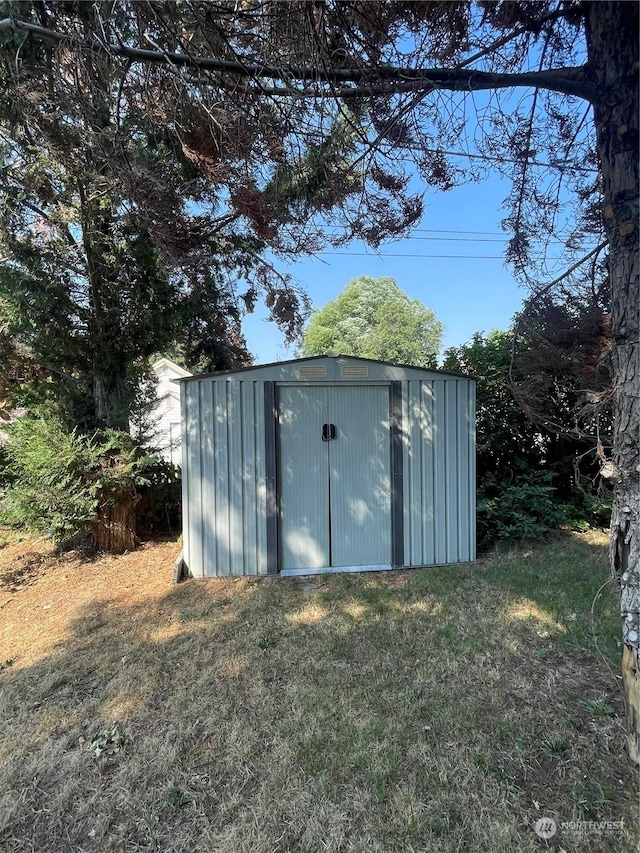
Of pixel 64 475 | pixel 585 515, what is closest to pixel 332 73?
pixel 64 475

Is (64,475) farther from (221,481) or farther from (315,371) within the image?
(315,371)

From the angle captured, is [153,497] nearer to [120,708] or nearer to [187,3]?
[120,708]

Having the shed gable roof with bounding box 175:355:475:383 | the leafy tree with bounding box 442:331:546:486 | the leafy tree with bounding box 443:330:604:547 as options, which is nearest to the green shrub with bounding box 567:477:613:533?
the leafy tree with bounding box 443:330:604:547

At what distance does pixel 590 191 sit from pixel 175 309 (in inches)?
173

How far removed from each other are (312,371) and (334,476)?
3.79 feet

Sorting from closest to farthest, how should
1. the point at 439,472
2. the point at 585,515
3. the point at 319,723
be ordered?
the point at 319,723 < the point at 439,472 < the point at 585,515

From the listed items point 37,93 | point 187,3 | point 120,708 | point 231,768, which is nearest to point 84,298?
point 37,93

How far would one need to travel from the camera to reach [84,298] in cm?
500

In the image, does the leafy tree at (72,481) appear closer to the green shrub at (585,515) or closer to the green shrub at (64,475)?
the green shrub at (64,475)

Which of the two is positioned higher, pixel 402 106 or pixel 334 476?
pixel 402 106

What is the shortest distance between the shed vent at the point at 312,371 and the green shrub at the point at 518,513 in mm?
2792

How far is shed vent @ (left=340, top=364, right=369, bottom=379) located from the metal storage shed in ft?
0.04

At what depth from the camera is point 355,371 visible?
14.0 feet

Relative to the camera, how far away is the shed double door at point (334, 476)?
4.26 metres
